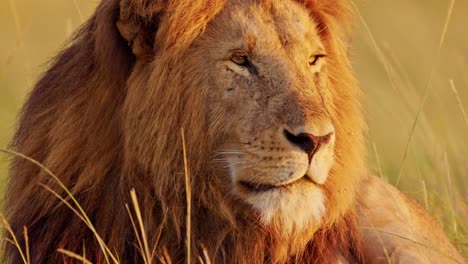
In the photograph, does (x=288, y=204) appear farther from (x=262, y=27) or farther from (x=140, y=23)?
(x=140, y=23)

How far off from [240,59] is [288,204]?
0.69 metres

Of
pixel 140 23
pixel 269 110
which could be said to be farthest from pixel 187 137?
pixel 140 23

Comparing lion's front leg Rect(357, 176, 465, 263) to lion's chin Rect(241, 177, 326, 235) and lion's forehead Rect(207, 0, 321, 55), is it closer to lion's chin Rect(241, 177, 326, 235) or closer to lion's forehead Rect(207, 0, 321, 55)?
lion's chin Rect(241, 177, 326, 235)

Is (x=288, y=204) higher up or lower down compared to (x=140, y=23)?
lower down

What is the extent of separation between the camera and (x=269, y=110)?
4922 mm

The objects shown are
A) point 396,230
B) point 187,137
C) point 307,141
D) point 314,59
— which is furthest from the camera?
point 396,230

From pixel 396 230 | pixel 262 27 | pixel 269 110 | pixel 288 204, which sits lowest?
pixel 396 230

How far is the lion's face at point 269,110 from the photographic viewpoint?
4793mm

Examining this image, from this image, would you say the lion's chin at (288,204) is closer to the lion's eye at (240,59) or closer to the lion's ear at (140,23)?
the lion's eye at (240,59)

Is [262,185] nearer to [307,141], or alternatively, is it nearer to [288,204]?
[288,204]

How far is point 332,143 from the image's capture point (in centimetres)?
490

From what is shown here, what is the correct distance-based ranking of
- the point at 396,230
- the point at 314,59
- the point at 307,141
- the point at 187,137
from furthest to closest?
1. the point at 396,230
2. the point at 314,59
3. the point at 187,137
4. the point at 307,141

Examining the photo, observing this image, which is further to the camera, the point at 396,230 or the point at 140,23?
the point at 396,230

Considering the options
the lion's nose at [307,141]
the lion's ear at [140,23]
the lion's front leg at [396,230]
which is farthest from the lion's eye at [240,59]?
the lion's front leg at [396,230]
